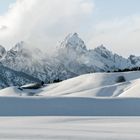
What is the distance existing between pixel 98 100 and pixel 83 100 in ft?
4.83

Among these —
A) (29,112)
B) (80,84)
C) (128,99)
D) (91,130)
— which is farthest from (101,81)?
(91,130)

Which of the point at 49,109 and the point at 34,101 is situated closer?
the point at 49,109

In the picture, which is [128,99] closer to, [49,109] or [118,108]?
[118,108]

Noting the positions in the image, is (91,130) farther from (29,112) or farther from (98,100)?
(98,100)

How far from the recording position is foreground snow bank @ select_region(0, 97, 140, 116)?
3228 centimetres

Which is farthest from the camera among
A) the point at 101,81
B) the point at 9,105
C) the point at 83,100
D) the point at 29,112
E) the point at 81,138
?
the point at 101,81

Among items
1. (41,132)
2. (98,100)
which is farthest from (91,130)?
(98,100)

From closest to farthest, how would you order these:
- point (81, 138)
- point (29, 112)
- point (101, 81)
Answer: point (81, 138) → point (29, 112) → point (101, 81)

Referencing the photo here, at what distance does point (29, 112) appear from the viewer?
32.0 metres

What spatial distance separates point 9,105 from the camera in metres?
34.3

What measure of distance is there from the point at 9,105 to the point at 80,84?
8310cm

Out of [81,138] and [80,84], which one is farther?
[80,84]

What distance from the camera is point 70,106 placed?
113 ft

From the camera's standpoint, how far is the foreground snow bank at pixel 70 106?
32281mm
